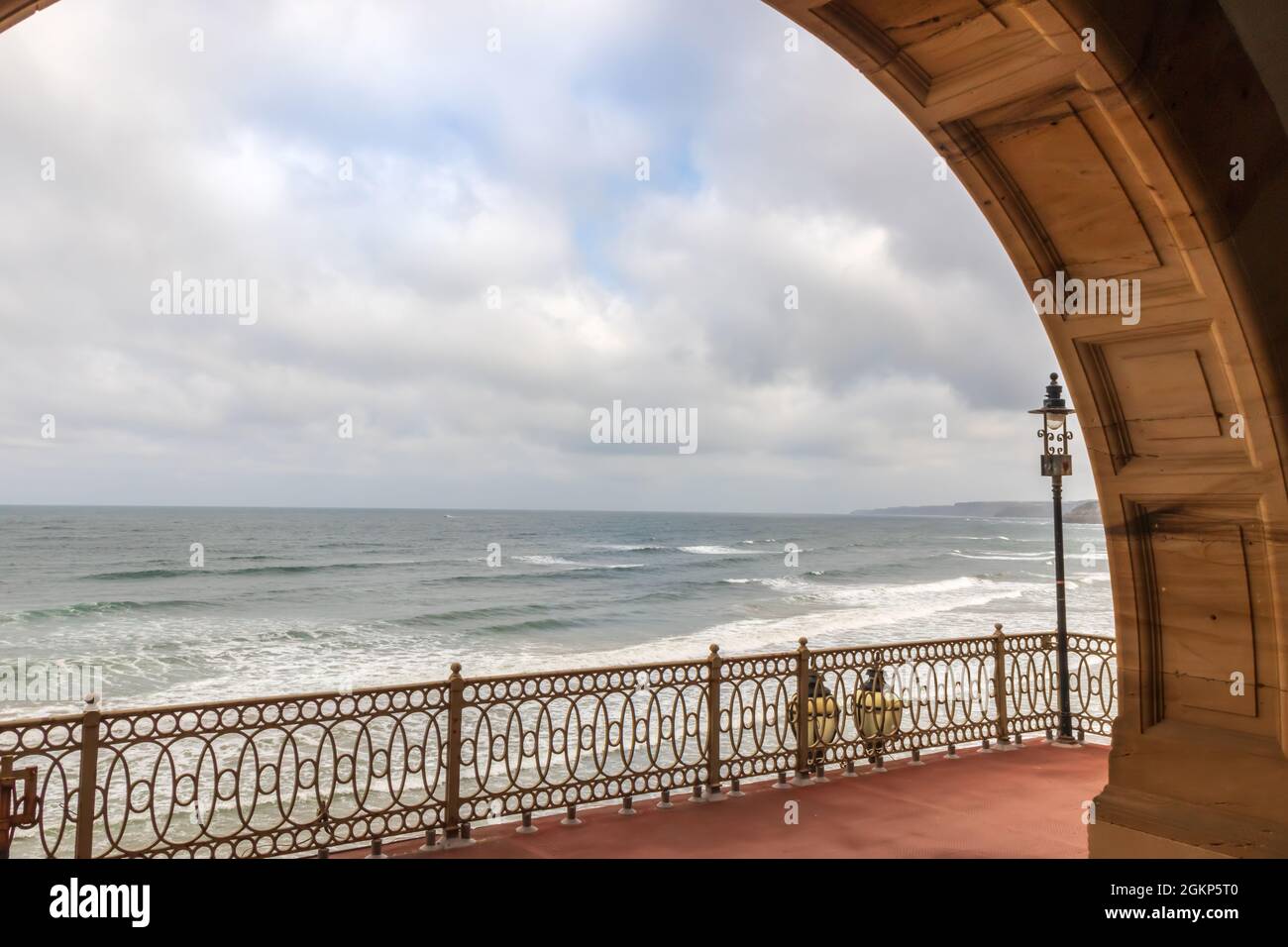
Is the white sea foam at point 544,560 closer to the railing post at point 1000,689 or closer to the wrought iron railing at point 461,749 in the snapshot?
the wrought iron railing at point 461,749

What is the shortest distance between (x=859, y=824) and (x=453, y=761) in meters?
3.18

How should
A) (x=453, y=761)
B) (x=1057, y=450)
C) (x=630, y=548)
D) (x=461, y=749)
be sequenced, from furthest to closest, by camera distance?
(x=630, y=548)
(x=1057, y=450)
(x=461, y=749)
(x=453, y=761)

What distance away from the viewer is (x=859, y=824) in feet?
20.8

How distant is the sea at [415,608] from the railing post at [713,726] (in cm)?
959

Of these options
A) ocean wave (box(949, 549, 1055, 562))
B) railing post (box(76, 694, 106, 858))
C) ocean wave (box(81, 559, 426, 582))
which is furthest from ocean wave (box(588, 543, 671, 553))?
railing post (box(76, 694, 106, 858))

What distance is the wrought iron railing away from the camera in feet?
17.2

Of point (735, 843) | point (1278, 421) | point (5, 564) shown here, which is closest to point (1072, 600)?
point (735, 843)

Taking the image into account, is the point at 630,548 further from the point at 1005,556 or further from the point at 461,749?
the point at 461,749

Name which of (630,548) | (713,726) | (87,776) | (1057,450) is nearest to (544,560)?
(630,548)

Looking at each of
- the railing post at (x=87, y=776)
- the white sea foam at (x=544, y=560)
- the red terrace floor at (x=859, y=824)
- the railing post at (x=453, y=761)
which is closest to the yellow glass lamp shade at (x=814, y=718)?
the red terrace floor at (x=859, y=824)

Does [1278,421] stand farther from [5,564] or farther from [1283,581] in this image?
[5,564]

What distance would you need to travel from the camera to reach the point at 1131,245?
3.01 metres

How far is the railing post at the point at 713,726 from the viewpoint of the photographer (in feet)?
22.8
